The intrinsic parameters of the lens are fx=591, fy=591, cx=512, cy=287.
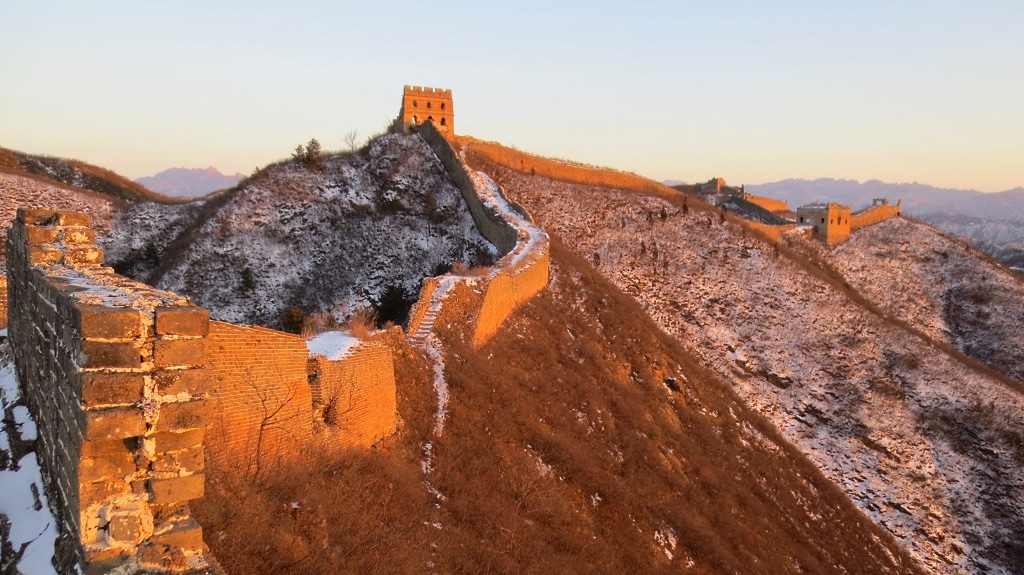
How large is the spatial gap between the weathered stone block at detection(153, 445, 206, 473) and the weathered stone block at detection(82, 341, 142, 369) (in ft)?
1.98

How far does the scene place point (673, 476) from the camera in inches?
606

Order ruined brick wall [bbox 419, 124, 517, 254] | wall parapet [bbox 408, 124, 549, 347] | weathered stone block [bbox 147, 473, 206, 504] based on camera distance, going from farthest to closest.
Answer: ruined brick wall [bbox 419, 124, 517, 254]
wall parapet [bbox 408, 124, 549, 347]
weathered stone block [bbox 147, 473, 206, 504]

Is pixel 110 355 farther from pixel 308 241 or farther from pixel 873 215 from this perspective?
pixel 873 215

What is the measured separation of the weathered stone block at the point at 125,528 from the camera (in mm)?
3568

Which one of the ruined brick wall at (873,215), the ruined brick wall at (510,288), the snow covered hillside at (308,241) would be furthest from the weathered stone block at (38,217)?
the ruined brick wall at (873,215)

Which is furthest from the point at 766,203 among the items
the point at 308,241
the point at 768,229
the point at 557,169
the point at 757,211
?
the point at 308,241

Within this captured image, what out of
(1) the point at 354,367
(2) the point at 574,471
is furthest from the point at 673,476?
(1) the point at 354,367

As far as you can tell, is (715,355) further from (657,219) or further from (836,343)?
(657,219)

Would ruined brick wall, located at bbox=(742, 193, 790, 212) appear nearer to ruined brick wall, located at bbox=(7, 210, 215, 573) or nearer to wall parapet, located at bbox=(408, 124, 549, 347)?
wall parapet, located at bbox=(408, 124, 549, 347)

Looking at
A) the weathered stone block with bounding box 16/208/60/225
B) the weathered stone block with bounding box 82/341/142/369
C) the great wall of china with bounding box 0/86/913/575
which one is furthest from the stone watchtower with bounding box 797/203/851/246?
the weathered stone block with bounding box 82/341/142/369

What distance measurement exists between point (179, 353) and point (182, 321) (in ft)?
0.65

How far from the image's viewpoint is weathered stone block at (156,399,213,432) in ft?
11.8

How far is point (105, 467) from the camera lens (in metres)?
3.55

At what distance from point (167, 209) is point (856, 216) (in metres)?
49.7
